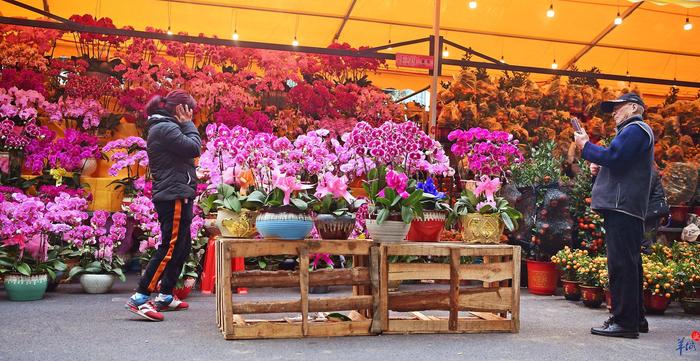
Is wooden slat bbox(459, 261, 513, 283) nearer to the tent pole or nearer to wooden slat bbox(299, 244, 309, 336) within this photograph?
wooden slat bbox(299, 244, 309, 336)

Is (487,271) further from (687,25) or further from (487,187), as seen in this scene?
(687,25)

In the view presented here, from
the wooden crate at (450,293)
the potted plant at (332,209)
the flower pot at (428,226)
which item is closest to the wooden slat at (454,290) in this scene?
the wooden crate at (450,293)

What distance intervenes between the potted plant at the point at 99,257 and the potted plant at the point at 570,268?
12.9 ft

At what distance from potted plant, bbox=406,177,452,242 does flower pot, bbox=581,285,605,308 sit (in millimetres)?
2099

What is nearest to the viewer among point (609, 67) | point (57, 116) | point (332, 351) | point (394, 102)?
point (332, 351)

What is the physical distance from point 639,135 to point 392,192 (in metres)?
1.59

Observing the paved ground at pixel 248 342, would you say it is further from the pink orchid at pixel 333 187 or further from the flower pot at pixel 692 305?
the pink orchid at pixel 333 187

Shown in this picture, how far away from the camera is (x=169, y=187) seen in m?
5.02

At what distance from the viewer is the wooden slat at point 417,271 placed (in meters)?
4.58

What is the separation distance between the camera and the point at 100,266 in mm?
6449

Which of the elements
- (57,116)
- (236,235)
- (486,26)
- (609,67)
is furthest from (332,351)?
(609,67)

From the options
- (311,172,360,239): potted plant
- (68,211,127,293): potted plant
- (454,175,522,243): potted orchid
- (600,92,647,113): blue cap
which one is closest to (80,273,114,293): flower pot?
(68,211,127,293): potted plant

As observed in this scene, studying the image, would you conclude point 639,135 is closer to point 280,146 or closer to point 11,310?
point 280,146

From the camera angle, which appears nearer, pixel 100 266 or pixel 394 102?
pixel 100 266
